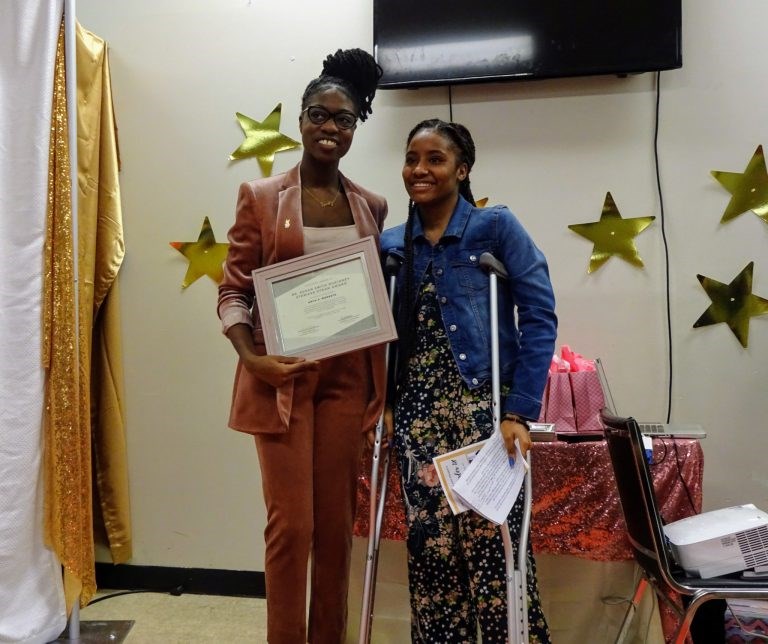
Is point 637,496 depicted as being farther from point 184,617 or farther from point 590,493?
point 184,617

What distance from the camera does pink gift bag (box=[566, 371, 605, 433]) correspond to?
230 centimetres

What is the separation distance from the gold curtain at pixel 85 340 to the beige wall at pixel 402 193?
12cm

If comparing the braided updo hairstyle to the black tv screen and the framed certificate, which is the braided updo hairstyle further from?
the black tv screen

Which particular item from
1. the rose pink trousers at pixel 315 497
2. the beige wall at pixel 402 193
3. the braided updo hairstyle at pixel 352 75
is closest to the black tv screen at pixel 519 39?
the beige wall at pixel 402 193

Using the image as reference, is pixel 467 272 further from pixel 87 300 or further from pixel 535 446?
pixel 87 300

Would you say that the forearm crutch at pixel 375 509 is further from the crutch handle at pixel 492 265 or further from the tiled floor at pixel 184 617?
the tiled floor at pixel 184 617

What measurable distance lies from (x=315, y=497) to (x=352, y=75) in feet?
3.68

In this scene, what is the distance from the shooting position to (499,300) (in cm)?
171

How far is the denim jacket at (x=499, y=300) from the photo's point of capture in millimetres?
1625

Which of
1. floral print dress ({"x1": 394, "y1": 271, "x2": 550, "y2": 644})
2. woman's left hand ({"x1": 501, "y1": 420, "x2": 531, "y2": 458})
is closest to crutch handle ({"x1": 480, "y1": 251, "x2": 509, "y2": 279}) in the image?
floral print dress ({"x1": 394, "y1": 271, "x2": 550, "y2": 644})

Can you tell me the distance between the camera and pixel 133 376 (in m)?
3.08

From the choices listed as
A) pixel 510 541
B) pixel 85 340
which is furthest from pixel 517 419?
pixel 85 340

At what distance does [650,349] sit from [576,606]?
1.03 m

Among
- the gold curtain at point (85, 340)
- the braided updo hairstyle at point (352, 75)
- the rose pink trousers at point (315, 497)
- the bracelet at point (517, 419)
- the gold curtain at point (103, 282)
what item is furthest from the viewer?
the gold curtain at point (103, 282)
